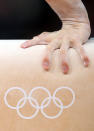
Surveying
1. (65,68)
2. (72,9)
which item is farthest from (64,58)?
(72,9)

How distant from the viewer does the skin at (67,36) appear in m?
0.76

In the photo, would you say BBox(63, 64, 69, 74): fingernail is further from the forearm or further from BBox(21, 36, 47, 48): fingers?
the forearm

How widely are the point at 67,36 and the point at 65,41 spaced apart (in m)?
0.04

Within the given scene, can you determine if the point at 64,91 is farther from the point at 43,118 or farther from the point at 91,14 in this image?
the point at 91,14

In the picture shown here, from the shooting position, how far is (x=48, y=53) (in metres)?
0.77

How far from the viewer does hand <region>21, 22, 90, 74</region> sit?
0.75 meters

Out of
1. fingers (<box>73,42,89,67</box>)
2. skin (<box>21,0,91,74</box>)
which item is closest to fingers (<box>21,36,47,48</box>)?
skin (<box>21,0,91,74</box>)

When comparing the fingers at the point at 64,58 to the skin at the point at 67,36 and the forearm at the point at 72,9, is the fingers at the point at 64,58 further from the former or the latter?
the forearm at the point at 72,9

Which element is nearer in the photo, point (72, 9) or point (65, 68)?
point (65, 68)

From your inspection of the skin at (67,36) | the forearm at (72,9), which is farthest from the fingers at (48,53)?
the forearm at (72,9)

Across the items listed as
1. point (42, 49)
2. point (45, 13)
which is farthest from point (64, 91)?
point (45, 13)

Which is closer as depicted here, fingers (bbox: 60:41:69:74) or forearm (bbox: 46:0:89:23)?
fingers (bbox: 60:41:69:74)

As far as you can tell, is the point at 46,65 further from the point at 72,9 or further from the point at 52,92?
the point at 72,9

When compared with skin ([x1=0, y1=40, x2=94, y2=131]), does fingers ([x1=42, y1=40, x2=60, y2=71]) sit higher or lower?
higher
